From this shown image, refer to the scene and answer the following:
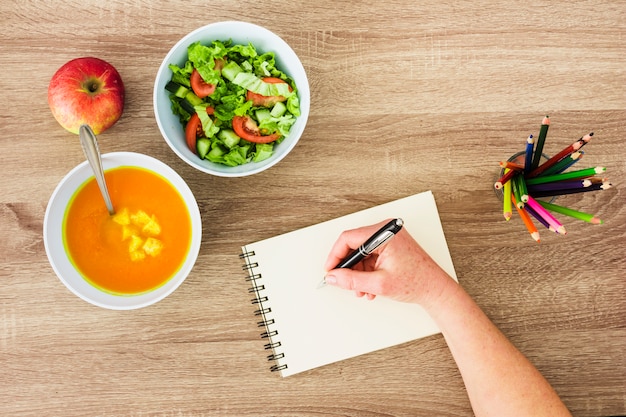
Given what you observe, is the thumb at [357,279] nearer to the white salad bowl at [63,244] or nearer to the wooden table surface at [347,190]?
the wooden table surface at [347,190]

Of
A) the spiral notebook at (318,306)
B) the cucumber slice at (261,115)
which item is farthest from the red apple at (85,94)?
the spiral notebook at (318,306)

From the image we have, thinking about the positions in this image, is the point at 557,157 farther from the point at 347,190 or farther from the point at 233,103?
the point at 233,103

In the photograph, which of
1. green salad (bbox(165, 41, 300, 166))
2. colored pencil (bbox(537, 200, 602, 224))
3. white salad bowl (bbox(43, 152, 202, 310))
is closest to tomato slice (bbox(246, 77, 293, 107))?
green salad (bbox(165, 41, 300, 166))

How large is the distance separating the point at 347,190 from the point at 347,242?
0.47 feet

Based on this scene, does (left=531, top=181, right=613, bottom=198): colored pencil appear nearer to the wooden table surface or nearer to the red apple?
the wooden table surface

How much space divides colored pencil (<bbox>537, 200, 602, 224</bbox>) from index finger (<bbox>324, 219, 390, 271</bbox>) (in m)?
0.34

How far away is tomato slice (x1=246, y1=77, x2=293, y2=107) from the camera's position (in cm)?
115

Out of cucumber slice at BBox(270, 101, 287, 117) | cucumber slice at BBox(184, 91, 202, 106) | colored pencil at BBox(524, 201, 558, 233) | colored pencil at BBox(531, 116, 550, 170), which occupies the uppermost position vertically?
colored pencil at BBox(531, 116, 550, 170)

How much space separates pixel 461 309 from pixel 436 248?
0.51ft

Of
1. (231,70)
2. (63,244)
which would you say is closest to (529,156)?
(231,70)

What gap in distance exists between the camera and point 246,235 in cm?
123

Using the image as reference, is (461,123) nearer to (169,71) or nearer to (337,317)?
(337,317)

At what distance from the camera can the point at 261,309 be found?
1214mm

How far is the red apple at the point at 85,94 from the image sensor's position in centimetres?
112
